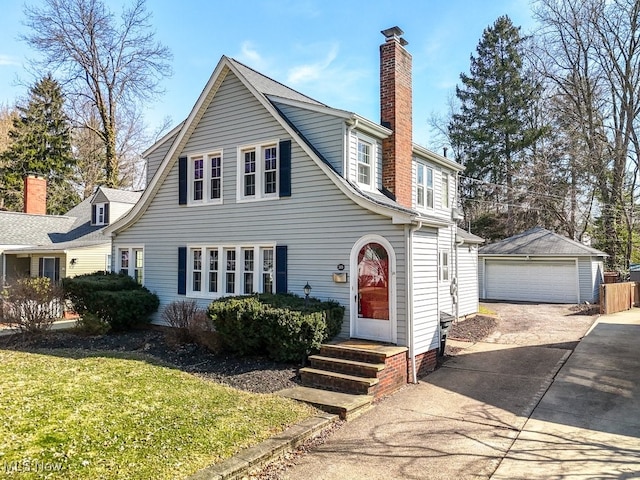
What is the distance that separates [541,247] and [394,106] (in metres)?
15.4

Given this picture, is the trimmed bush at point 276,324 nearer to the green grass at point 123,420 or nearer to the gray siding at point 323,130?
the green grass at point 123,420

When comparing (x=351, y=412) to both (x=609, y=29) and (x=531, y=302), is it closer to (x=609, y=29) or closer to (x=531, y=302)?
(x=531, y=302)

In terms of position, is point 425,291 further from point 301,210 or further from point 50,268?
point 50,268

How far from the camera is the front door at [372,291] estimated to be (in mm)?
8734

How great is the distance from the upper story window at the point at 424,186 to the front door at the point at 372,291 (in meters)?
4.29

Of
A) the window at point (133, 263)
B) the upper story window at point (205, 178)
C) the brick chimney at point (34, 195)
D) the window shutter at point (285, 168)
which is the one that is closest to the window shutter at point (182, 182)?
the upper story window at point (205, 178)

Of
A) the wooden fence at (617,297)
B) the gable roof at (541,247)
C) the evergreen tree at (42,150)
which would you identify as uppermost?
the evergreen tree at (42,150)

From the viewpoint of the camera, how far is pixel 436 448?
545 centimetres

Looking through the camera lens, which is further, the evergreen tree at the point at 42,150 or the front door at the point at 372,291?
the evergreen tree at the point at 42,150

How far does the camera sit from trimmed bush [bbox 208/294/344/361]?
324 inches

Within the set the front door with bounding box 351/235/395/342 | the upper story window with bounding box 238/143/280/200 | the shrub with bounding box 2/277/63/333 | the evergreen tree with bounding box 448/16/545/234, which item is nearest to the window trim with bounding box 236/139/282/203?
the upper story window with bounding box 238/143/280/200

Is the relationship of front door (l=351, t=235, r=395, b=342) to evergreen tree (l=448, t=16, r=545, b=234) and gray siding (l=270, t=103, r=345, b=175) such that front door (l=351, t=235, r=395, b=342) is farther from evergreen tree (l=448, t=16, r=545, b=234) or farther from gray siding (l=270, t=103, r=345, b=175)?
evergreen tree (l=448, t=16, r=545, b=234)

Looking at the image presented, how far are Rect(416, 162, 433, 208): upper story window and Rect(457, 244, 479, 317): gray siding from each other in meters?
3.23

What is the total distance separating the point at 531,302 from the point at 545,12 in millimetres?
18400
